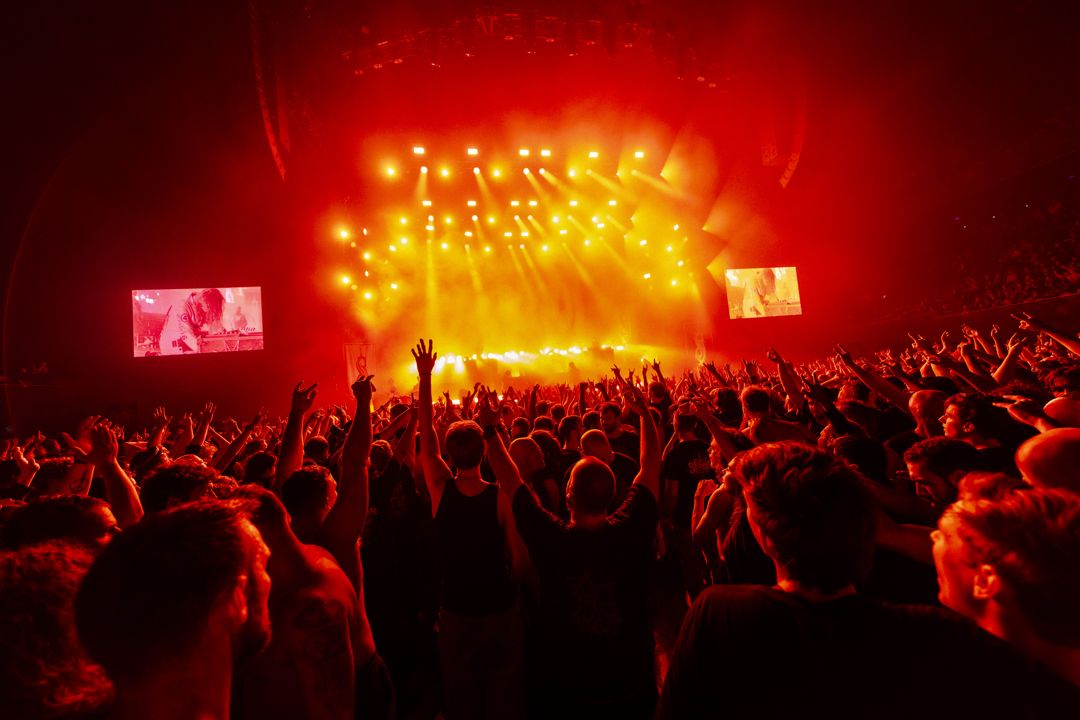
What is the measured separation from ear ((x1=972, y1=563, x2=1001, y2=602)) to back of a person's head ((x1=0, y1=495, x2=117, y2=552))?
2487 mm

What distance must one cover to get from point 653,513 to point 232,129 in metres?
17.9

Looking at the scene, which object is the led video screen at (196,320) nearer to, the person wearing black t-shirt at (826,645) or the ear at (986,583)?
the person wearing black t-shirt at (826,645)

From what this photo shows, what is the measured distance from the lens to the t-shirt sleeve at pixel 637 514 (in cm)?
205

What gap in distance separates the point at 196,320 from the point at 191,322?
18 cm

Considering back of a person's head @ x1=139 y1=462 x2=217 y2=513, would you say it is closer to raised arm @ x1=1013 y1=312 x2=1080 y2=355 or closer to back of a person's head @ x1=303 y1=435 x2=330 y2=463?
back of a person's head @ x1=303 y1=435 x2=330 y2=463

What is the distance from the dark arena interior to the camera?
3.43 feet

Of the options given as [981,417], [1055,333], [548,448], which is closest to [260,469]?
[548,448]

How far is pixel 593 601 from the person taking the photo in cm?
201

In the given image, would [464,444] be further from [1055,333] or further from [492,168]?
[492,168]

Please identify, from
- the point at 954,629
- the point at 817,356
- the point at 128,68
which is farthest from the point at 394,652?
the point at 817,356

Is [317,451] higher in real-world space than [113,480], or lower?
lower

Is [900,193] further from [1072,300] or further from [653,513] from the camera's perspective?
[653,513]

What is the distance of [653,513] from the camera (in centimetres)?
213

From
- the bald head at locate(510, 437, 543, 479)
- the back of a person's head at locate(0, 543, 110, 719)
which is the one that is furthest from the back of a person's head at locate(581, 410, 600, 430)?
the back of a person's head at locate(0, 543, 110, 719)
